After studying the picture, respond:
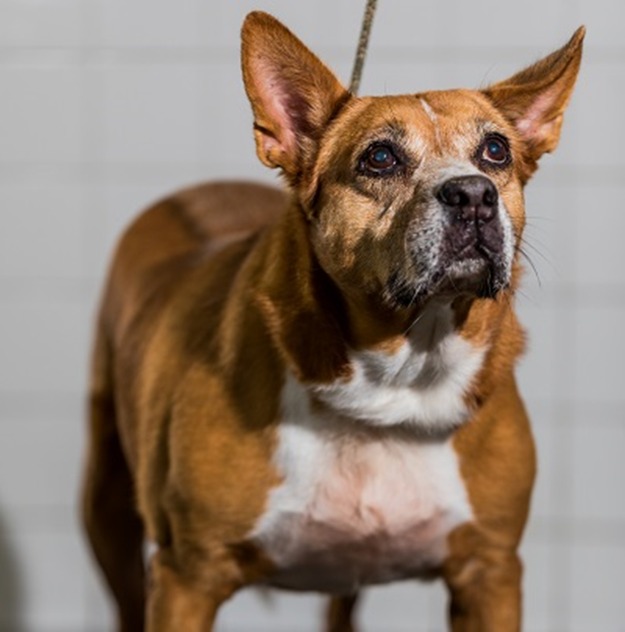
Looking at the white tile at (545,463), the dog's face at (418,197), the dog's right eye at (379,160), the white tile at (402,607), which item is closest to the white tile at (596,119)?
the white tile at (545,463)

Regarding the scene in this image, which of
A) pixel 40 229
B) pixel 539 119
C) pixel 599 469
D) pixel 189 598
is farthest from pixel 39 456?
pixel 539 119

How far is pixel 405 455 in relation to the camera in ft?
7.77

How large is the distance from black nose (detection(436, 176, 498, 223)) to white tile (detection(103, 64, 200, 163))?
5.54 ft

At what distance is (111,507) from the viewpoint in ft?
10.4

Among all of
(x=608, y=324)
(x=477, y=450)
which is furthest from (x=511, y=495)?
(x=608, y=324)

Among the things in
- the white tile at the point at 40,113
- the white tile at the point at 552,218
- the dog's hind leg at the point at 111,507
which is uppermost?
the white tile at the point at 40,113

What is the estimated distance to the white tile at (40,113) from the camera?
367 cm

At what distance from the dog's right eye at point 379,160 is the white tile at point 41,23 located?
1.61 meters

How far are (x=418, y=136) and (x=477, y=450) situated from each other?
474mm

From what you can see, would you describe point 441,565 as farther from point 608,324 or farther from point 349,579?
point 608,324

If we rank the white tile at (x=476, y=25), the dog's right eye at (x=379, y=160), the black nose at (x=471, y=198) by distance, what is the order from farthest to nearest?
1. the white tile at (x=476, y=25)
2. the dog's right eye at (x=379, y=160)
3. the black nose at (x=471, y=198)

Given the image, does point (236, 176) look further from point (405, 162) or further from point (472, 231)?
point (472, 231)

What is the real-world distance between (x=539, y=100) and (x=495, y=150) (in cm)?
18

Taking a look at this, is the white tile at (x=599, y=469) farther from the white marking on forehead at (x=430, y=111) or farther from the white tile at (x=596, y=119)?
the white marking on forehead at (x=430, y=111)
